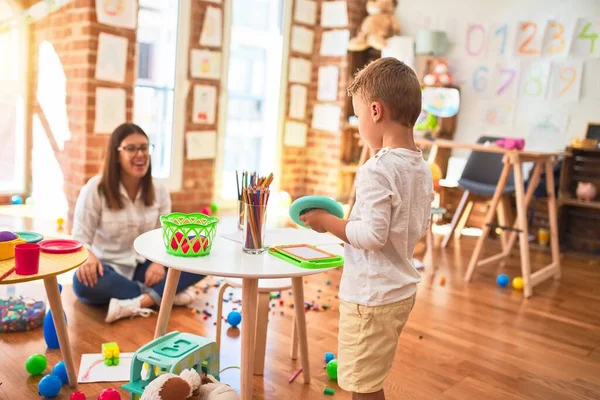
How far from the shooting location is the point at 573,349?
2555 millimetres

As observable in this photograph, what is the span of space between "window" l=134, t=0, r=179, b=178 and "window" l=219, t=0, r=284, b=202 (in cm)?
53

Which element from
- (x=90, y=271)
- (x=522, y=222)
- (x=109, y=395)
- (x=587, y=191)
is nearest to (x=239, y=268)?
(x=109, y=395)

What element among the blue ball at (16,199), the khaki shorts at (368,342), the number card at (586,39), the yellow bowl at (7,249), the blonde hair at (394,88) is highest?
the number card at (586,39)

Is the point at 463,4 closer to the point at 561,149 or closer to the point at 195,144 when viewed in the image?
the point at 561,149

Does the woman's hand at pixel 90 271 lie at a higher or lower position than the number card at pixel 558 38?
lower

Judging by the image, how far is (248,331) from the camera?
1637 millimetres

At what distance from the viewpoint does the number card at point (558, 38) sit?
456cm

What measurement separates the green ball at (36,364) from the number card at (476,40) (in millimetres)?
4192

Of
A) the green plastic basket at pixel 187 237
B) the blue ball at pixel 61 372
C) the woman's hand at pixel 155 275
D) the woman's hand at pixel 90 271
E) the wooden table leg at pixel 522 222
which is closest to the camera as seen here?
the green plastic basket at pixel 187 237

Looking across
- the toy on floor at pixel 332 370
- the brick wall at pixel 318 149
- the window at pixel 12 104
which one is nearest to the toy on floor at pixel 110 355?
the toy on floor at pixel 332 370

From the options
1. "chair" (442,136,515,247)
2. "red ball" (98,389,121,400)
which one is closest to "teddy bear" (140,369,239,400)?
"red ball" (98,389,121,400)

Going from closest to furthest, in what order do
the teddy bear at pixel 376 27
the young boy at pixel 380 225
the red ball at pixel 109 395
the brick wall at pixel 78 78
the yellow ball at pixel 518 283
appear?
the young boy at pixel 380 225 < the red ball at pixel 109 395 < the yellow ball at pixel 518 283 < the brick wall at pixel 78 78 < the teddy bear at pixel 376 27

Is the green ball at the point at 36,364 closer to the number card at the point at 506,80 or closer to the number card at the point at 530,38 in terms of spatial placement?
the number card at the point at 506,80

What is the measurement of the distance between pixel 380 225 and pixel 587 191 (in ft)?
11.1
